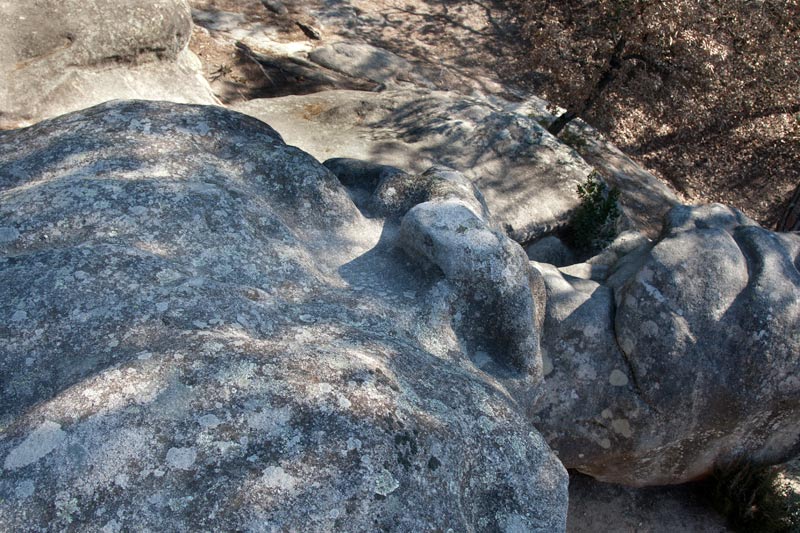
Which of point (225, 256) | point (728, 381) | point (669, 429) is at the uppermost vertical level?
point (225, 256)

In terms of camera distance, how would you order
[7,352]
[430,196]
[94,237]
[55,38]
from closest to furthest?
[7,352] → [94,237] → [430,196] → [55,38]

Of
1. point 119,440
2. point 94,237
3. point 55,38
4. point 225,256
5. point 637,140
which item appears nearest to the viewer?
point 119,440

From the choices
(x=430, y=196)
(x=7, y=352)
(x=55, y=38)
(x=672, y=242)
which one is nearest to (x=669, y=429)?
(x=672, y=242)

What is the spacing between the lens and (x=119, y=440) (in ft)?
5.65

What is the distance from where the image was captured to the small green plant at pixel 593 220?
207 inches

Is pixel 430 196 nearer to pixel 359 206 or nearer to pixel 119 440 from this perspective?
pixel 359 206

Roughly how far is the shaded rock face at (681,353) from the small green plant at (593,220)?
1.27 m

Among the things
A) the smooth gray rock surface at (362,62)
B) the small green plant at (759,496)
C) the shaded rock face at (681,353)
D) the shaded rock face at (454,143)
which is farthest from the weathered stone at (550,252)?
the smooth gray rock surface at (362,62)

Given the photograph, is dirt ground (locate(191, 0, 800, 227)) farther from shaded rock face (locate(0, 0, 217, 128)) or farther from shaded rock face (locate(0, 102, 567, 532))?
shaded rock face (locate(0, 102, 567, 532))

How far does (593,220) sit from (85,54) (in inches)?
157

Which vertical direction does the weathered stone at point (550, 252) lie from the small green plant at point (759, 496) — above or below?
above

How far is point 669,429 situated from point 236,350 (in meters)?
2.77

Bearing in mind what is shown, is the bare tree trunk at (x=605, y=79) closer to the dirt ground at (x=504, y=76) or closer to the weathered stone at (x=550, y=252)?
the dirt ground at (x=504, y=76)

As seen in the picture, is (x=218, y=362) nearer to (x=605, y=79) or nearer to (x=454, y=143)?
(x=454, y=143)
